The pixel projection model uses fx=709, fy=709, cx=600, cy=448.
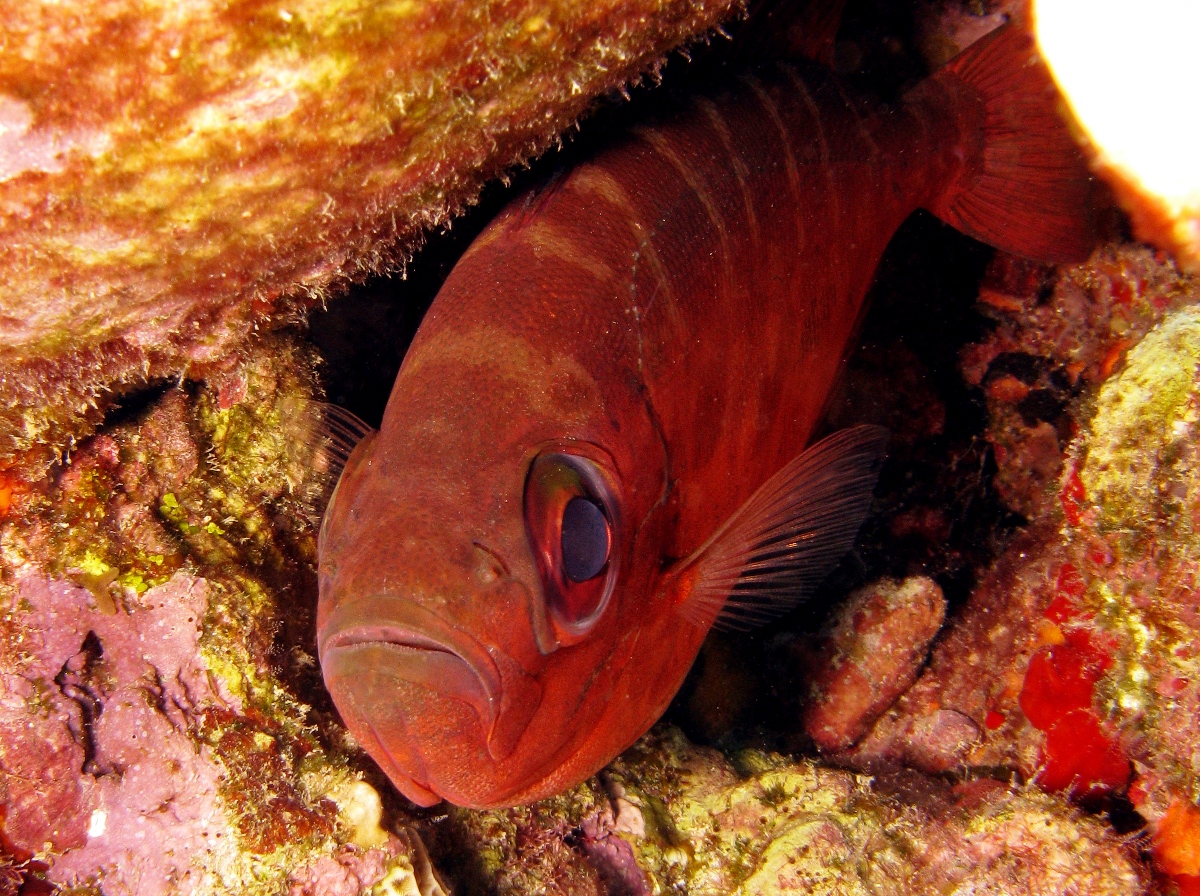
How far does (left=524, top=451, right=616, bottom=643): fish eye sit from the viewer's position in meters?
2.14

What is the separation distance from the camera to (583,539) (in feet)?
7.24

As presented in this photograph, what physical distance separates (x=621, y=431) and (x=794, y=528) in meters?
0.89

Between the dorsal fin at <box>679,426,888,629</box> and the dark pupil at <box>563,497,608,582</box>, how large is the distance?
0.54 metres

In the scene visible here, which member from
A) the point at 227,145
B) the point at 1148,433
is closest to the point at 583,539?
the point at 227,145

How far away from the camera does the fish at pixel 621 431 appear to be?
2037 millimetres

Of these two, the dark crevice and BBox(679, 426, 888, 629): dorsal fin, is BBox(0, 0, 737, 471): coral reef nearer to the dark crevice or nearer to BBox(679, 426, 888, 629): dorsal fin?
the dark crevice

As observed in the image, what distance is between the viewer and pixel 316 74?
170 centimetres

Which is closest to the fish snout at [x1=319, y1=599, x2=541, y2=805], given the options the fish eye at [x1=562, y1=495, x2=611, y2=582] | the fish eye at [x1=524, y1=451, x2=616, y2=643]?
the fish eye at [x1=524, y1=451, x2=616, y2=643]

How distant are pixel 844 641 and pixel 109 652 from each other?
382cm

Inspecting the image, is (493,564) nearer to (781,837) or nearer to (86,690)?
(86,690)

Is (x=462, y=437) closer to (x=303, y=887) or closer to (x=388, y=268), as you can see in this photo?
(x=388, y=268)

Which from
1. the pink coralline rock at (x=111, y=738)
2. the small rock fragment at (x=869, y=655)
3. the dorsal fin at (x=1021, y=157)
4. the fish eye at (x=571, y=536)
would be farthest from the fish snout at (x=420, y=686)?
the dorsal fin at (x=1021, y=157)

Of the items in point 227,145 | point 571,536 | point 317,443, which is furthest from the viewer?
point 317,443

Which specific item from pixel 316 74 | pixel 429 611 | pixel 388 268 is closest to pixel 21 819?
pixel 429 611
